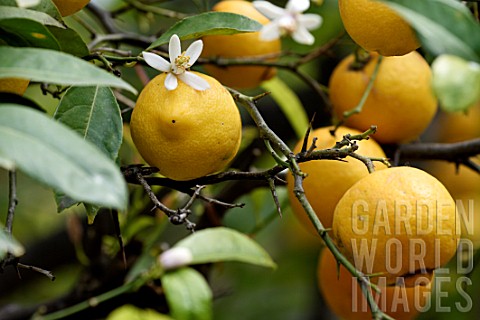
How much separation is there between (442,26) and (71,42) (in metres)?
0.35

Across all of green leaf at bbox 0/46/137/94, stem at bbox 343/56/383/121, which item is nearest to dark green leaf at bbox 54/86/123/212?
green leaf at bbox 0/46/137/94

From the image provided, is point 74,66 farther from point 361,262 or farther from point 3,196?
point 3,196

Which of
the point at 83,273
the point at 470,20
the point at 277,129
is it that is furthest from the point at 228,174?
the point at 277,129

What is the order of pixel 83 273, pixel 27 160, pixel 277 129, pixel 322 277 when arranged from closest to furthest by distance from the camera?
pixel 27 160, pixel 322 277, pixel 83 273, pixel 277 129

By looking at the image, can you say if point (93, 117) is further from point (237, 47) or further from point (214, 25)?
point (237, 47)

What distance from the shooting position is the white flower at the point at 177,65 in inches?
24.6

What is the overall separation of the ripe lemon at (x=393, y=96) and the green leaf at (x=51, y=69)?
1.52 feet

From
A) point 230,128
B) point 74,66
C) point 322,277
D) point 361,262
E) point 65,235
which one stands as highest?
point 74,66

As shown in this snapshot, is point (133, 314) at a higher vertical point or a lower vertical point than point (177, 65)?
lower

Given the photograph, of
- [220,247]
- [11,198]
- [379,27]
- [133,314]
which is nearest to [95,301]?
[133,314]

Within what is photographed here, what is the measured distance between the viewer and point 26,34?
1.87 feet

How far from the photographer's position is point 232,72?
924 mm

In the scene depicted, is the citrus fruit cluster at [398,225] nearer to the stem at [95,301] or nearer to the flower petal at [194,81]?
the flower petal at [194,81]

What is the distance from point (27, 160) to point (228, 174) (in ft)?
0.95
